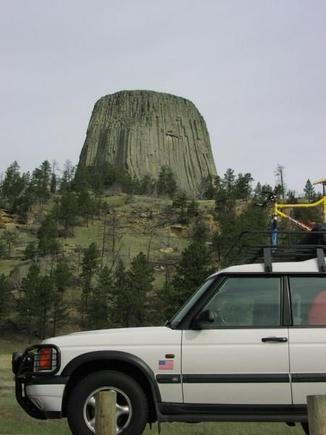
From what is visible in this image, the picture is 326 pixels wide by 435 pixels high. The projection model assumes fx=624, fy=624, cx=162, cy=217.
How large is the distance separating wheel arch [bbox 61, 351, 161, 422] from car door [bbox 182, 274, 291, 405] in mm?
359

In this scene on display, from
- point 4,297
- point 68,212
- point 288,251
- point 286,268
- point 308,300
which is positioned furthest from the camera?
point 68,212

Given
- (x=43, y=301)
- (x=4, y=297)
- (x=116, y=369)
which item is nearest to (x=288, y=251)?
(x=116, y=369)

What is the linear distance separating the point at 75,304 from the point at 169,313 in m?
18.4

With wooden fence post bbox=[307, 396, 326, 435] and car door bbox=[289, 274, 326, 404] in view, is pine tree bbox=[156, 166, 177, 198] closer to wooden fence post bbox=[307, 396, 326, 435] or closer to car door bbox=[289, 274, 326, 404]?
car door bbox=[289, 274, 326, 404]

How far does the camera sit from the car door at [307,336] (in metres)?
6.34

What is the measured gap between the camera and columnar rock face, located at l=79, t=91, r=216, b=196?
165000 millimetres

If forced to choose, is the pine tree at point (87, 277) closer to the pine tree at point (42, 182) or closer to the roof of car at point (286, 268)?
the pine tree at point (42, 182)

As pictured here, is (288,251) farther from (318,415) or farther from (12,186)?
(12,186)

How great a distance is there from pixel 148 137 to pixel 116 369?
527ft

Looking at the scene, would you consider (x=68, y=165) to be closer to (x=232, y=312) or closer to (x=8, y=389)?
(x=8, y=389)

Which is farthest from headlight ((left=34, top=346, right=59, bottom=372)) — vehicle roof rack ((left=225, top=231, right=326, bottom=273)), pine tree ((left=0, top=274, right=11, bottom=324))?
pine tree ((left=0, top=274, right=11, bottom=324))

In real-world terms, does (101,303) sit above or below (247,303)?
below

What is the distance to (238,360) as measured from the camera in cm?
641

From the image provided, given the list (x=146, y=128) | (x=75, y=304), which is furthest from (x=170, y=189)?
(x=75, y=304)
